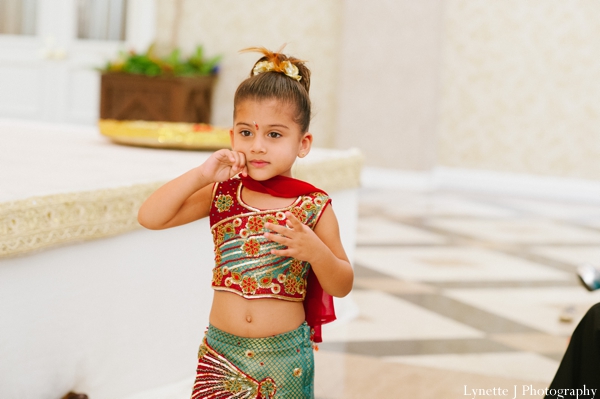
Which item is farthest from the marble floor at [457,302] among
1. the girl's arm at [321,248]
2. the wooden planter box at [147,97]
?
the wooden planter box at [147,97]

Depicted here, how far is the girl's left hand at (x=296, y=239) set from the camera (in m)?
1.23

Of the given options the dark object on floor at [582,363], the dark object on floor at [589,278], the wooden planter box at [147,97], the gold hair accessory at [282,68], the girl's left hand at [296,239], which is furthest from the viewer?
the wooden planter box at [147,97]

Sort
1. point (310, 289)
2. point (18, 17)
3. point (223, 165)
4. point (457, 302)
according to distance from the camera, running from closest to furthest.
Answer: point (223, 165)
point (310, 289)
point (457, 302)
point (18, 17)

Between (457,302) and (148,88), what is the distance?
4746 millimetres

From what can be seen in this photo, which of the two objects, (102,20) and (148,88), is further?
(102,20)

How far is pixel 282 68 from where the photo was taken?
4.39 feet

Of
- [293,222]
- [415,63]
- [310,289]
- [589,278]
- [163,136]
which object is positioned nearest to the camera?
[293,222]

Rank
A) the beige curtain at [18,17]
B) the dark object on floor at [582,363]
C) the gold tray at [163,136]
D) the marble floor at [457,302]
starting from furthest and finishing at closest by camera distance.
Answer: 1. the beige curtain at [18,17]
2. the gold tray at [163,136]
3. the marble floor at [457,302]
4. the dark object on floor at [582,363]

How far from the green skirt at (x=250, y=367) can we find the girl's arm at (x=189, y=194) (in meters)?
0.21

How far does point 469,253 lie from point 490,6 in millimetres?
3414

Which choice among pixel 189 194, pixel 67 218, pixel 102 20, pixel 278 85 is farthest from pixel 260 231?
pixel 102 20

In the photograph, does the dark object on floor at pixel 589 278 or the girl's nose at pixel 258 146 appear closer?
the girl's nose at pixel 258 146

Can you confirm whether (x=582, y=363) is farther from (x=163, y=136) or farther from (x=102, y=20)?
(x=102, y=20)

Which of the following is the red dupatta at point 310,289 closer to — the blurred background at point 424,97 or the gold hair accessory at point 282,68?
the gold hair accessory at point 282,68
